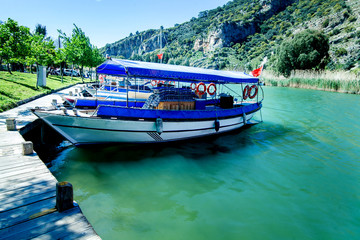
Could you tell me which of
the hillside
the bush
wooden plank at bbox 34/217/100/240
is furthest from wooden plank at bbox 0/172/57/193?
the bush

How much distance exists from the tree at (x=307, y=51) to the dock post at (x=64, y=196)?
157ft

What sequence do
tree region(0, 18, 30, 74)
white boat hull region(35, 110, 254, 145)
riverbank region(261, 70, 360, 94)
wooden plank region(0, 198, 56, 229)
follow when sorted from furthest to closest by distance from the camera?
riverbank region(261, 70, 360, 94) < tree region(0, 18, 30, 74) < white boat hull region(35, 110, 254, 145) < wooden plank region(0, 198, 56, 229)

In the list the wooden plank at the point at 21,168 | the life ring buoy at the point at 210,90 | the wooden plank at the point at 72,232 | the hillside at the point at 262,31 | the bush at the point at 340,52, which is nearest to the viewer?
the wooden plank at the point at 72,232

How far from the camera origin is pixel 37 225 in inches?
124

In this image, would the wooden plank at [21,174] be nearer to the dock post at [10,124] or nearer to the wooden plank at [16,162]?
the wooden plank at [16,162]

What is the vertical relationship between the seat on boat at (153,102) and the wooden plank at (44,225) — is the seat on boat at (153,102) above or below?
above

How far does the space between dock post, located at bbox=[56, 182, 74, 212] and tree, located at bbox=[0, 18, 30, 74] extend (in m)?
16.0

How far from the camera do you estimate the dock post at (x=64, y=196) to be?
3.32 metres

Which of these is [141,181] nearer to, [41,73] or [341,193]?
[341,193]

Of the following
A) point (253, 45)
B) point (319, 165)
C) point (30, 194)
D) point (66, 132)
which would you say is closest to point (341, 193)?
point (319, 165)

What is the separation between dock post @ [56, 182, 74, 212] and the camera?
3.32 metres

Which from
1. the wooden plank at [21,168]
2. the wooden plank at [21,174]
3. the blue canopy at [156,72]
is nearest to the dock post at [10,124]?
the wooden plank at [21,168]

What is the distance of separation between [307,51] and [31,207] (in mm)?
50755

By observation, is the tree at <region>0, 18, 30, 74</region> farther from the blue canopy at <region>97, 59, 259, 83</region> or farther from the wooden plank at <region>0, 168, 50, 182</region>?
the wooden plank at <region>0, 168, 50, 182</region>
